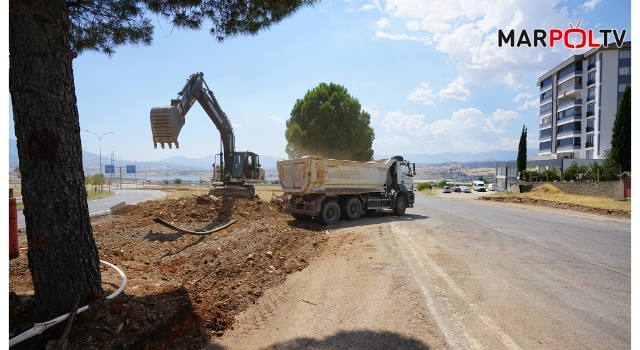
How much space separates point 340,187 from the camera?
15.3 m

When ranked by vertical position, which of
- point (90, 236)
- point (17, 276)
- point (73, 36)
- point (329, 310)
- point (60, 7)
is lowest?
point (329, 310)

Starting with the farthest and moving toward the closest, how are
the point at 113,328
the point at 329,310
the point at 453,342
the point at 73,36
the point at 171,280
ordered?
the point at 73,36
the point at 171,280
the point at 329,310
the point at 453,342
the point at 113,328

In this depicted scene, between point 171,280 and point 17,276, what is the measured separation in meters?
2.24

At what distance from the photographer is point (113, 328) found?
3.71 metres

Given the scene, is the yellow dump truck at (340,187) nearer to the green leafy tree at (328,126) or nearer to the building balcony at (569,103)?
the green leafy tree at (328,126)

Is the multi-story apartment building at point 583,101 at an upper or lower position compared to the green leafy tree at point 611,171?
upper

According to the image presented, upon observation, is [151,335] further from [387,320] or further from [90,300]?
[387,320]

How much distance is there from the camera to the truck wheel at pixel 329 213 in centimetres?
1456

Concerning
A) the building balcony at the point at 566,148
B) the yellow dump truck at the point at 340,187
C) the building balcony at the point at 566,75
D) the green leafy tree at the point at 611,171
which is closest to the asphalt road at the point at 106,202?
the yellow dump truck at the point at 340,187

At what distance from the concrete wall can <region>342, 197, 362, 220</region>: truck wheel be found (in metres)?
19.0

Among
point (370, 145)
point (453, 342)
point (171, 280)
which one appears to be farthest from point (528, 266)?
point (370, 145)

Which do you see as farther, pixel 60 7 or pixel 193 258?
pixel 193 258

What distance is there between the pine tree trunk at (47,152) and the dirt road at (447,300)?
1.89 meters

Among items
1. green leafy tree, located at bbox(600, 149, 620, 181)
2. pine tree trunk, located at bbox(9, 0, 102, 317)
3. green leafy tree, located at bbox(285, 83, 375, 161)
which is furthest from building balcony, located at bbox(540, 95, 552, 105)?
pine tree trunk, located at bbox(9, 0, 102, 317)
